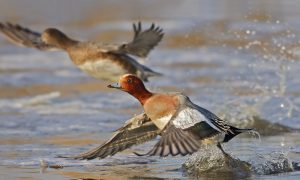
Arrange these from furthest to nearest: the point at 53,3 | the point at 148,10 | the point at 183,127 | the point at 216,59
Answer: the point at 53,3
the point at 148,10
the point at 216,59
the point at 183,127

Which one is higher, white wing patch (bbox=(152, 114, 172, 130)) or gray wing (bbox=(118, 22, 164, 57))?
gray wing (bbox=(118, 22, 164, 57))

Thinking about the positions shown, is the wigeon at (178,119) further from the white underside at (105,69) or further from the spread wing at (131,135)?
the white underside at (105,69)

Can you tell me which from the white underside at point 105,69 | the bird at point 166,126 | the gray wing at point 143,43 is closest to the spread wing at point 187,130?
the bird at point 166,126

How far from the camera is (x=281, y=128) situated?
332 inches

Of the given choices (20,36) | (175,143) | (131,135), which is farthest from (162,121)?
(20,36)

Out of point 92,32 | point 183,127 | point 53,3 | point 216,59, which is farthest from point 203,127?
point 53,3

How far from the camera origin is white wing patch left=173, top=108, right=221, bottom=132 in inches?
244

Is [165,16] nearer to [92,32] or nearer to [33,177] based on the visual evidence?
[92,32]

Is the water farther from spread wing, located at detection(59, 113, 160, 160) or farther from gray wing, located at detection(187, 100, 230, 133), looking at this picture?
gray wing, located at detection(187, 100, 230, 133)

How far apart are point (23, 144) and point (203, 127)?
83.5 inches

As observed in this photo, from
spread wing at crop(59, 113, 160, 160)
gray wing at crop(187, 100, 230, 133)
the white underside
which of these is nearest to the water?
spread wing at crop(59, 113, 160, 160)

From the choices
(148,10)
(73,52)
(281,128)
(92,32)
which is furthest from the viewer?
(148,10)

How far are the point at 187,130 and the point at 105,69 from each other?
2748mm

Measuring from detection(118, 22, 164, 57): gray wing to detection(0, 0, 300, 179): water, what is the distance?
2.33 feet
